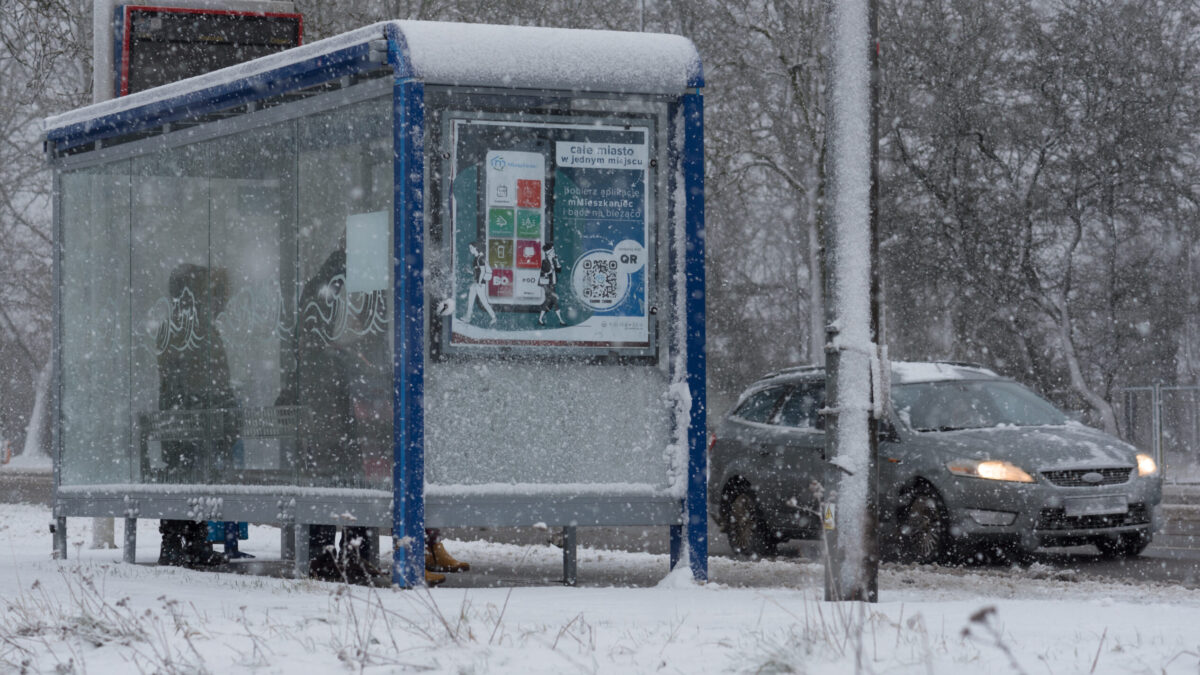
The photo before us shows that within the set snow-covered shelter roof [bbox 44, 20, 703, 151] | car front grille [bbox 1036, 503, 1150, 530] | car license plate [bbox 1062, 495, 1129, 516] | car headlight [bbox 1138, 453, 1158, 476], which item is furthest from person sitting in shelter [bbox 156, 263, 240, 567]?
car headlight [bbox 1138, 453, 1158, 476]

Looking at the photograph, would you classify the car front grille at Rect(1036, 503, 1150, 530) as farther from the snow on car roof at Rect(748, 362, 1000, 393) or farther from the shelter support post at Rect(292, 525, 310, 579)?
the shelter support post at Rect(292, 525, 310, 579)

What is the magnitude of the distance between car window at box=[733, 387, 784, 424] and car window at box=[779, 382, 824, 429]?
176 millimetres

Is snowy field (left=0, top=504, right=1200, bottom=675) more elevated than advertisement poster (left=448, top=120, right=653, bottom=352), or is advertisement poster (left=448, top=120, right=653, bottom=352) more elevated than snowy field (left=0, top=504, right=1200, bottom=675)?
advertisement poster (left=448, top=120, right=653, bottom=352)

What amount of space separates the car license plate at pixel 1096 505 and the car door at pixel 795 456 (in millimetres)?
2028

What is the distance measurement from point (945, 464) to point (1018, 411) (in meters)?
1.49

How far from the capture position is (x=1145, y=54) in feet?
94.3

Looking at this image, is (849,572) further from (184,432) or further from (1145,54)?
(1145,54)

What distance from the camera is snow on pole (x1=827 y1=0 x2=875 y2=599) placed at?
809 cm

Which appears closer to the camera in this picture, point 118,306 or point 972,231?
point 118,306

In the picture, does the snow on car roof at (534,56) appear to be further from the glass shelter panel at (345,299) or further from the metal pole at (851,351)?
the metal pole at (851,351)

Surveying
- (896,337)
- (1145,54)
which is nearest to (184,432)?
(1145,54)

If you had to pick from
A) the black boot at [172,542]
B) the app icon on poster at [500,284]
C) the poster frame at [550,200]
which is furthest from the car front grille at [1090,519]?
the black boot at [172,542]

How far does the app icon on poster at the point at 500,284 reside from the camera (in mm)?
9453

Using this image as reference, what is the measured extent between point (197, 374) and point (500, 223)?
3178 mm
